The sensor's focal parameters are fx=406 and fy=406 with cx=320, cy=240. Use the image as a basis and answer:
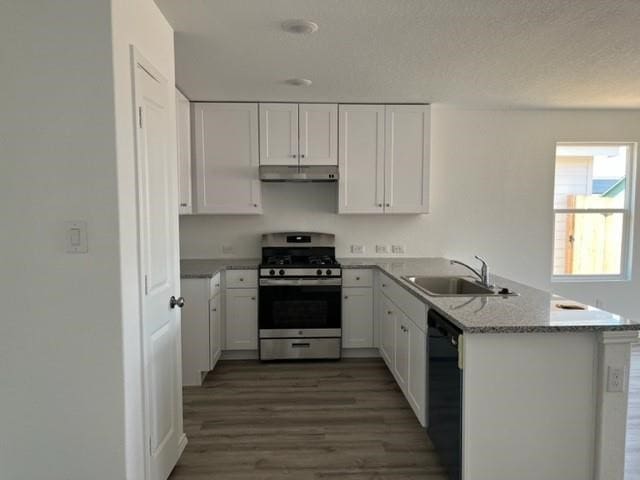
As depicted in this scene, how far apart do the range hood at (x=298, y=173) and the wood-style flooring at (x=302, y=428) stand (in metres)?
1.77

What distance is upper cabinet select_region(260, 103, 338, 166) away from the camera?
12.8 feet

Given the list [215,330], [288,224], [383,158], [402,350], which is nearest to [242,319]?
[215,330]

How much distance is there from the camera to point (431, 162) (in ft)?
14.1

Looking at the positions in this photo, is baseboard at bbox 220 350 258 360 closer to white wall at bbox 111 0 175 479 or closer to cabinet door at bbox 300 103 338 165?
cabinet door at bbox 300 103 338 165

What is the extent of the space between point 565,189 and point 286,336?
3.39 m

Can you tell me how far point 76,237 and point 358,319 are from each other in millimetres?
2819

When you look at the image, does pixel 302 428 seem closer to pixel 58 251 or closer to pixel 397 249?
pixel 58 251

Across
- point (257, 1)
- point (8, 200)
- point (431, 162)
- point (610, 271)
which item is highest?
point (257, 1)

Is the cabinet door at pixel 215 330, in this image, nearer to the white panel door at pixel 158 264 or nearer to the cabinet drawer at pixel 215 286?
the cabinet drawer at pixel 215 286

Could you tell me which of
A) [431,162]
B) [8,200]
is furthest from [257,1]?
[431,162]

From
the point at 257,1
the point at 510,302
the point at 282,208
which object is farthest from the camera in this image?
the point at 282,208

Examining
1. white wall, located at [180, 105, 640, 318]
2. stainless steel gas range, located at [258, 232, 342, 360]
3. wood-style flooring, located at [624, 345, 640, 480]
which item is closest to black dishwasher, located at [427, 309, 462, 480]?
wood-style flooring, located at [624, 345, 640, 480]

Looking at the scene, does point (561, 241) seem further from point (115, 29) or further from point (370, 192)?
point (115, 29)

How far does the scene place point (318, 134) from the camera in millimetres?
3924
